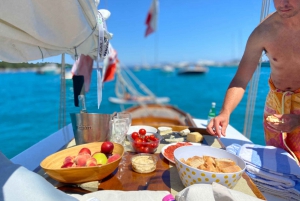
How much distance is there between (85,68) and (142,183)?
141 cm

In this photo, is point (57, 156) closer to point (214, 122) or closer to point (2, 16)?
point (2, 16)

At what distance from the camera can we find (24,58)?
89cm

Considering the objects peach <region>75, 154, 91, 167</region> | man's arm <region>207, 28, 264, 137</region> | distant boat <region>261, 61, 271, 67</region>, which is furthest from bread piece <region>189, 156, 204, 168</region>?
distant boat <region>261, 61, 271, 67</region>

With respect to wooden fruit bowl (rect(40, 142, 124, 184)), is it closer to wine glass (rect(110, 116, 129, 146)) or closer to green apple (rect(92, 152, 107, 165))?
green apple (rect(92, 152, 107, 165))

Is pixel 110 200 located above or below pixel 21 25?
below

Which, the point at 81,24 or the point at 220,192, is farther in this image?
the point at 81,24

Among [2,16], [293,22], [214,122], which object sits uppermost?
[293,22]

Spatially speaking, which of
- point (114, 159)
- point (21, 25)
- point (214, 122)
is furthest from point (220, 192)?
point (21, 25)

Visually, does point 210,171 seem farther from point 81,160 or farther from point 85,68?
point 85,68

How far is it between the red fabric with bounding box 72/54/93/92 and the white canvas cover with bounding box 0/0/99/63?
34.6 inches

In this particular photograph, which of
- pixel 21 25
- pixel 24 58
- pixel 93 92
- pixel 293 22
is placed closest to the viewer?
pixel 21 25

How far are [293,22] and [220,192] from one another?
127 cm

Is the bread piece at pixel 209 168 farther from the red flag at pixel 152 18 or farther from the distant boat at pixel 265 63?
the red flag at pixel 152 18

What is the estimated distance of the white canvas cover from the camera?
2.27 feet
